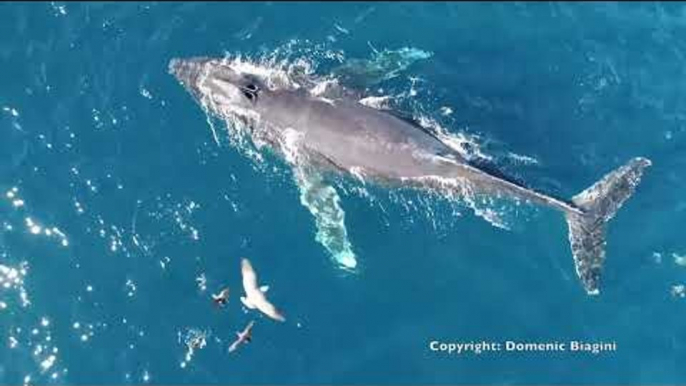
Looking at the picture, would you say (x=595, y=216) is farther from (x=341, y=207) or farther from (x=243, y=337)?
(x=243, y=337)

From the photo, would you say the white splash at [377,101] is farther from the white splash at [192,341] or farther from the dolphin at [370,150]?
the white splash at [192,341]

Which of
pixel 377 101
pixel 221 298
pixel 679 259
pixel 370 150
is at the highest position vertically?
pixel 377 101

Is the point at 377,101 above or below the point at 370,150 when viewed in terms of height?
above

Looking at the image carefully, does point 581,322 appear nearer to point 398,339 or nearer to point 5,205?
point 398,339

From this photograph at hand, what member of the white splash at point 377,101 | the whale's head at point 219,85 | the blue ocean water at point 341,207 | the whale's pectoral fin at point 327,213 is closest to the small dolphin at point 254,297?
the blue ocean water at point 341,207

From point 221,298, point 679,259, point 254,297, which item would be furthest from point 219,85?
point 679,259
